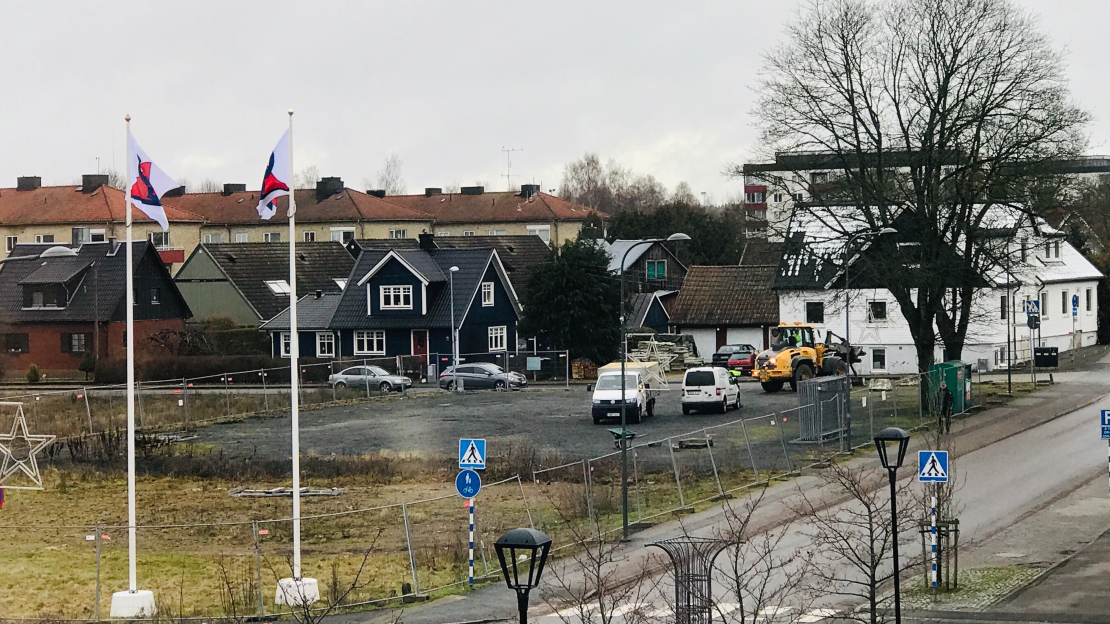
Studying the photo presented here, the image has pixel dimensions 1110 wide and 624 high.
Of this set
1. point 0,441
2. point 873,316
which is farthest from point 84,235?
point 873,316

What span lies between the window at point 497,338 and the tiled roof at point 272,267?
1197 cm

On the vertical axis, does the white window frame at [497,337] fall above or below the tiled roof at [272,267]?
below

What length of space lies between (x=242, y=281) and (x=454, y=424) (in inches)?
1461

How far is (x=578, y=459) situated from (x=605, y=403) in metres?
8.96

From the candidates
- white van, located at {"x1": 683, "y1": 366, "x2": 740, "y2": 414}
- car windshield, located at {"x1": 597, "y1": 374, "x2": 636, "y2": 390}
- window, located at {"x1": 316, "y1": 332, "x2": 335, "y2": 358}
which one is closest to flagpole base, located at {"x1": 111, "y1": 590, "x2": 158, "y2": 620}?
car windshield, located at {"x1": 597, "y1": 374, "x2": 636, "y2": 390}

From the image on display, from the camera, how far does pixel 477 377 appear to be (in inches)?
2452

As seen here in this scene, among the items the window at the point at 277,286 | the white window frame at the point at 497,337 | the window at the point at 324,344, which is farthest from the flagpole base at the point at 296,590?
the window at the point at 277,286

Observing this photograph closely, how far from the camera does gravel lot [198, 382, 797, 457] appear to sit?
42.2 meters

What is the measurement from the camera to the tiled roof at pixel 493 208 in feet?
376

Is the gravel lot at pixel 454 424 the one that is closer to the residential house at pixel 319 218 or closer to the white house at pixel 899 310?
the white house at pixel 899 310

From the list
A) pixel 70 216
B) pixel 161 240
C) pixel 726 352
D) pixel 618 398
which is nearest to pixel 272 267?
pixel 70 216

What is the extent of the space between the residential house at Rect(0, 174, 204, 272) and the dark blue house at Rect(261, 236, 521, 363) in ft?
65.9

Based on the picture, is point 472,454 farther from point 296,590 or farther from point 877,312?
point 877,312

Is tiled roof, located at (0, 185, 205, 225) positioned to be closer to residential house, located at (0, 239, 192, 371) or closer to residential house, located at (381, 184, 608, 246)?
residential house, located at (0, 239, 192, 371)
